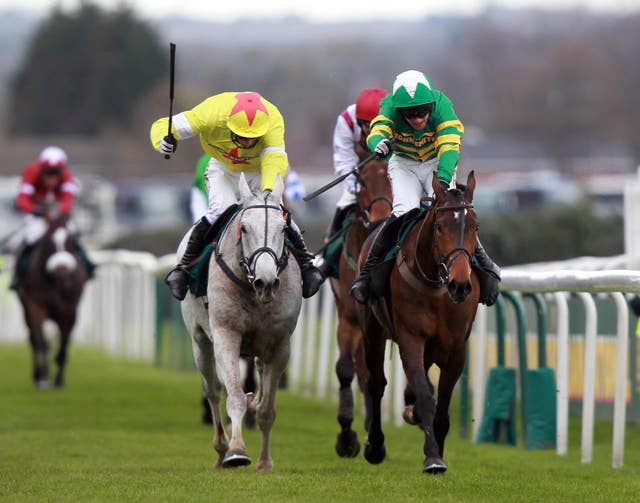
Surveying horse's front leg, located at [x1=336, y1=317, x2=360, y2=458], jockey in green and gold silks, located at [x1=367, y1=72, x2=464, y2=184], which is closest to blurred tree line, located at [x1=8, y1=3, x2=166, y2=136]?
horse's front leg, located at [x1=336, y1=317, x2=360, y2=458]

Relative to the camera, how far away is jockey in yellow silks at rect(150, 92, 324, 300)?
8555 mm

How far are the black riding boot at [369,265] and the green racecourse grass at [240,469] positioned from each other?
0.97m

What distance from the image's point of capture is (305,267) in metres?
8.73

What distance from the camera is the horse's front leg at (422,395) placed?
7.69m

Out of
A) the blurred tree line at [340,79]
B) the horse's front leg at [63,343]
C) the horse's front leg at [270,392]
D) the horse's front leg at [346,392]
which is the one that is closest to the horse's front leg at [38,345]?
the horse's front leg at [63,343]

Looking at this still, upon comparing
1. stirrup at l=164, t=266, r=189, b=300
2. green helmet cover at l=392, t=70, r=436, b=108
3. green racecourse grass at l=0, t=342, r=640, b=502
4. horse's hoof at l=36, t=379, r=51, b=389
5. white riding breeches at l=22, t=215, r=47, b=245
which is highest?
green helmet cover at l=392, t=70, r=436, b=108

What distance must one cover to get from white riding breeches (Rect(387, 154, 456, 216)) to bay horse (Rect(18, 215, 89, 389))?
695 centimetres

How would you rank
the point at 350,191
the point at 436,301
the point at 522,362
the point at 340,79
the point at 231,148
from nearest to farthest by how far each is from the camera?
the point at 436,301
the point at 231,148
the point at 522,362
the point at 350,191
the point at 340,79

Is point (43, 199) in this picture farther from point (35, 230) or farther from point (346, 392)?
point (346, 392)

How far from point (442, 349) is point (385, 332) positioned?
0.89 meters

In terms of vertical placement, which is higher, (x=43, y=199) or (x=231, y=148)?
(x=43, y=199)

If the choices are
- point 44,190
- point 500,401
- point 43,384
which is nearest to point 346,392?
point 500,401

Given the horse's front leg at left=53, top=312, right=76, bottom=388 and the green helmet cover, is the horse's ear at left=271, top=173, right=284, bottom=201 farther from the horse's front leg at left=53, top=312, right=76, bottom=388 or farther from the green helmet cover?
the horse's front leg at left=53, top=312, right=76, bottom=388

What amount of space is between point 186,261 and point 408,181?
1382 mm
